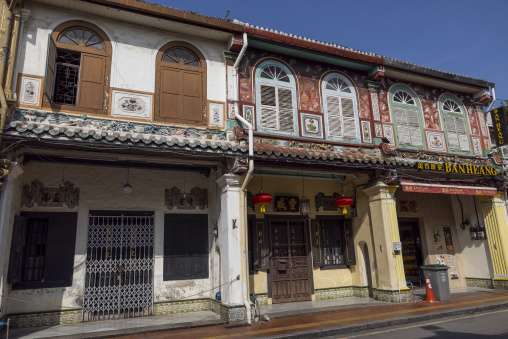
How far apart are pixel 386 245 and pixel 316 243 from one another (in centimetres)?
243

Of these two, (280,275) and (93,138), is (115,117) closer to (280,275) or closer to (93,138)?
(93,138)

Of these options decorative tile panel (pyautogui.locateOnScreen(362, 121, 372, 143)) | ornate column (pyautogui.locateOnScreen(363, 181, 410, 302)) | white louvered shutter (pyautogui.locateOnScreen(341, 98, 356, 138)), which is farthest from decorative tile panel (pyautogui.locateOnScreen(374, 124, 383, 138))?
ornate column (pyautogui.locateOnScreen(363, 181, 410, 302))

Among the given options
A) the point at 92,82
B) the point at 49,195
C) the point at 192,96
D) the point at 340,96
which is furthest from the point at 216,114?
the point at 49,195

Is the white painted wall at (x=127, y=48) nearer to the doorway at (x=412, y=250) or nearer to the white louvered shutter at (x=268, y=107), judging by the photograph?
the white louvered shutter at (x=268, y=107)

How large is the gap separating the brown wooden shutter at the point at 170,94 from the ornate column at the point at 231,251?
229cm

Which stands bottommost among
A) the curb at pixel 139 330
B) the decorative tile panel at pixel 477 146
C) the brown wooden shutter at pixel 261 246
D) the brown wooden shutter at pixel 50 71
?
the curb at pixel 139 330

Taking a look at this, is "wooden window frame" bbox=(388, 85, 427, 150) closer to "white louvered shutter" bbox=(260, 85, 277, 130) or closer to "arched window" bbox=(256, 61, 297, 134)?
"arched window" bbox=(256, 61, 297, 134)

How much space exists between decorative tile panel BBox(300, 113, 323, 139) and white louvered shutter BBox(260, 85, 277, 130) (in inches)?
37.8

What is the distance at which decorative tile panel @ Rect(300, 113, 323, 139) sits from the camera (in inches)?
441

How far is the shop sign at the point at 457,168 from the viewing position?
39.8 ft

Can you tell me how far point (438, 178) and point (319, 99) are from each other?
18.3 feet

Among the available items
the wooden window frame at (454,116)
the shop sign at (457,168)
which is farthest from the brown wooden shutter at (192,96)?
the wooden window frame at (454,116)

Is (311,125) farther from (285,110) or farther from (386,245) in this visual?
(386,245)

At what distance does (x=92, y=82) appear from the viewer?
9203 millimetres
